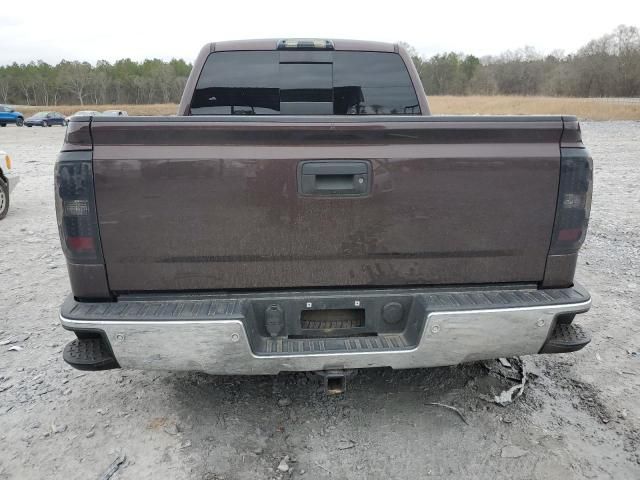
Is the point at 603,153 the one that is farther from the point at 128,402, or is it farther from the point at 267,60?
the point at 128,402

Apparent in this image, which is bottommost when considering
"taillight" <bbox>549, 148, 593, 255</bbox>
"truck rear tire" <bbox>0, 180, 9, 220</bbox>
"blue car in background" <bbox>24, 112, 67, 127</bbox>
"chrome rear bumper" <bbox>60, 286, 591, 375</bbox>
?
"blue car in background" <bbox>24, 112, 67, 127</bbox>

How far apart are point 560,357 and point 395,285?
189 cm

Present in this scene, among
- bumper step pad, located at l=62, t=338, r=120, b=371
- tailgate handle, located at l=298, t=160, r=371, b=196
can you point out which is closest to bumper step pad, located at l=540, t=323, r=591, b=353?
tailgate handle, located at l=298, t=160, r=371, b=196

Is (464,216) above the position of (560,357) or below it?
above

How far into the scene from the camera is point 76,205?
7.39ft

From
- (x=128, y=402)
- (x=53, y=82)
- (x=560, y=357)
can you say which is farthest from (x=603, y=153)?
(x=53, y=82)

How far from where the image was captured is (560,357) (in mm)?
3629

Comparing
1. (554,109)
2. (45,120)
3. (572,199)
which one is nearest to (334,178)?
(572,199)

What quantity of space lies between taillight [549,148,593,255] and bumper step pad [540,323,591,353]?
473mm

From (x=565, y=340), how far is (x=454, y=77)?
10027 cm

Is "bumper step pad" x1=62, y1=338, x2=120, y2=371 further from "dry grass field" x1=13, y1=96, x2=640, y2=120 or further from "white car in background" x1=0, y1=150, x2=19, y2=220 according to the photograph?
"dry grass field" x1=13, y1=96, x2=640, y2=120

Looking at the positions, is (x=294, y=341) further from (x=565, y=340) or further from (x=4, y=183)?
(x=4, y=183)

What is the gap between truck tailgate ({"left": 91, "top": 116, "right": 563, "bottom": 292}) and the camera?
228 centimetres

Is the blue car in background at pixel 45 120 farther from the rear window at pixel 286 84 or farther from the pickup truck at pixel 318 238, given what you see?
the pickup truck at pixel 318 238
